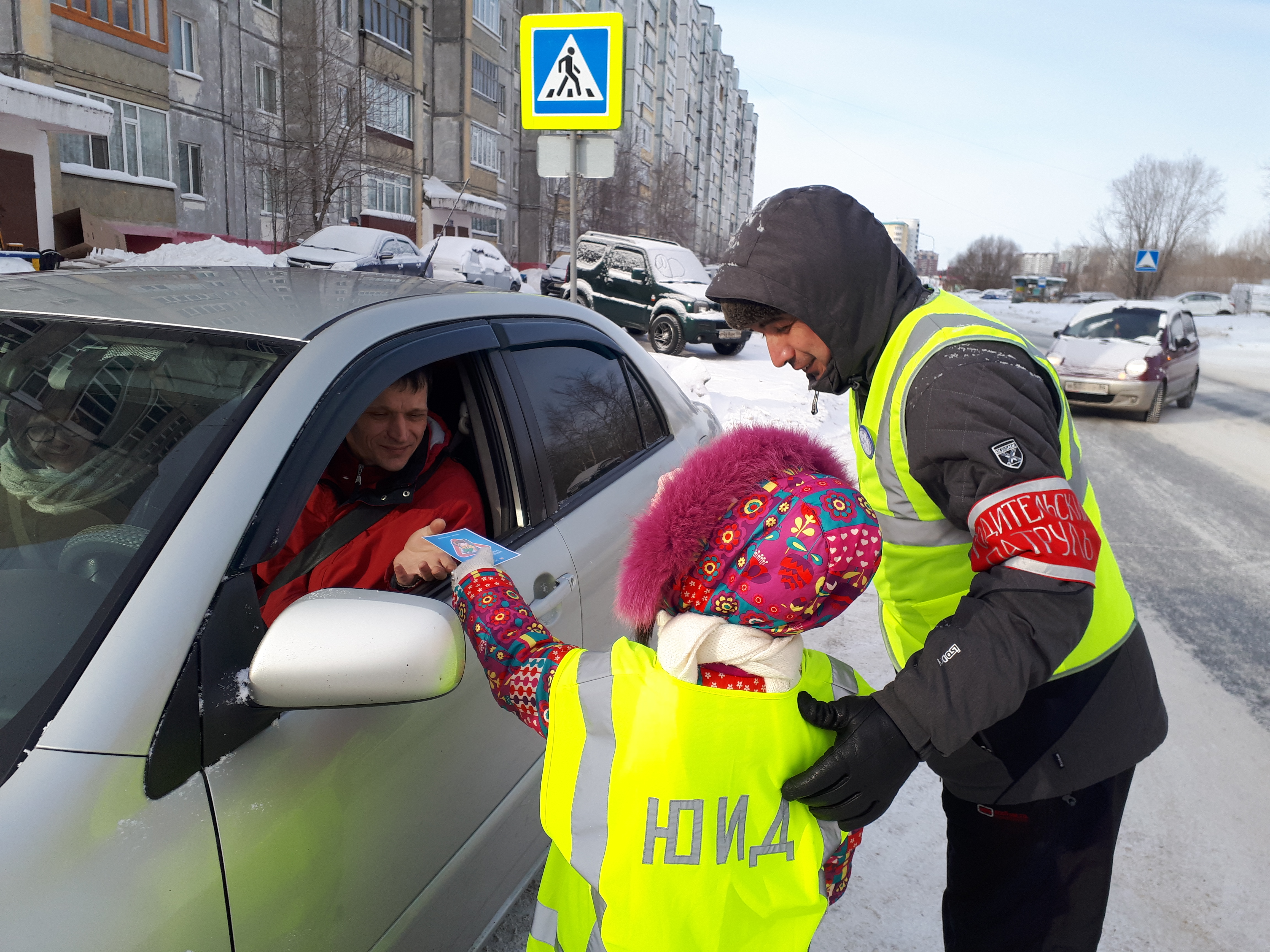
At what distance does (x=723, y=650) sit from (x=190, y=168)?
24252mm

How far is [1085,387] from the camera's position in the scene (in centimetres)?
1178

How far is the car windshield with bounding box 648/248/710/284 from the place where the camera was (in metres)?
16.5

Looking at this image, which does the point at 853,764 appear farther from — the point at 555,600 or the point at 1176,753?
the point at 1176,753

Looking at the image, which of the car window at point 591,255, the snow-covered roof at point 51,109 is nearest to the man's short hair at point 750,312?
the car window at point 591,255

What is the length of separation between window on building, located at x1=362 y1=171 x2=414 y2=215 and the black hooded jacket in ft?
94.9

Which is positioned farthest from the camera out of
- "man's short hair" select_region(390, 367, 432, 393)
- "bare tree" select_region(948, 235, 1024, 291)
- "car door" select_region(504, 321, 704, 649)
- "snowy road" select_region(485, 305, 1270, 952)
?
"bare tree" select_region(948, 235, 1024, 291)

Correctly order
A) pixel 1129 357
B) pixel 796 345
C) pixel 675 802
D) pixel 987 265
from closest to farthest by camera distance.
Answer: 1. pixel 675 802
2. pixel 796 345
3. pixel 1129 357
4. pixel 987 265

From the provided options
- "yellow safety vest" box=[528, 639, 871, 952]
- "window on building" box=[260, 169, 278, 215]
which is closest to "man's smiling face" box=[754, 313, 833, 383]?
"yellow safety vest" box=[528, 639, 871, 952]

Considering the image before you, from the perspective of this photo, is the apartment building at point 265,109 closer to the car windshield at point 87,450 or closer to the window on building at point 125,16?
the window on building at point 125,16

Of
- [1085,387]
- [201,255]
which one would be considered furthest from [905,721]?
[201,255]

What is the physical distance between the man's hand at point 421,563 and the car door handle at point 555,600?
23cm

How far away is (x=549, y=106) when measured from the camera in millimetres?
6137

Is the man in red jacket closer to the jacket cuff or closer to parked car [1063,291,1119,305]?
the jacket cuff

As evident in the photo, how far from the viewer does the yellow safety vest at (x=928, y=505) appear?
4.87 ft
